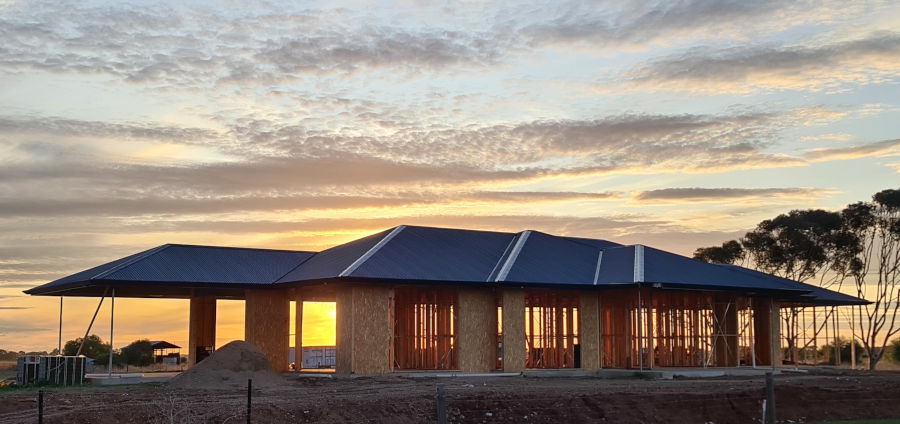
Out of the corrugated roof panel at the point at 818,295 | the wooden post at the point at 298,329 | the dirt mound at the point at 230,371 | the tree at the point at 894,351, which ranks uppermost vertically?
the corrugated roof panel at the point at 818,295

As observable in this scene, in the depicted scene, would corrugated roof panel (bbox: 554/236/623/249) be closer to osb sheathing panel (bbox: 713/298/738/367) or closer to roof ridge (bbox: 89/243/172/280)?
osb sheathing panel (bbox: 713/298/738/367)

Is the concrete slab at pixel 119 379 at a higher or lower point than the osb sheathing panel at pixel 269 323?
lower

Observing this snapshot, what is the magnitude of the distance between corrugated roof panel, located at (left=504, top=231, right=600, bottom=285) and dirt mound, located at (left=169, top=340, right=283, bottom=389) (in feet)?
29.8

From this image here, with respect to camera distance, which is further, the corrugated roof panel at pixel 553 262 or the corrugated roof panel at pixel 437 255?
the corrugated roof panel at pixel 553 262

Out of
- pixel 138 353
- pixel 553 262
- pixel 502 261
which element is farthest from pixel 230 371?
pixel 138 353

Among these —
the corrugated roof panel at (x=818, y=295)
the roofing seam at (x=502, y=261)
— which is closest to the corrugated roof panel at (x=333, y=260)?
the roofing seam at (x=502, y=261)

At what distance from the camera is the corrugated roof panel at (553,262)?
34531 mm

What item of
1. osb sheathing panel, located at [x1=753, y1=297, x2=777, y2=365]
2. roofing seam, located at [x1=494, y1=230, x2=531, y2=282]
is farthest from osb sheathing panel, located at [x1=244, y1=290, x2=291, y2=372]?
osb sheathing panel, located at [x1=753, y1=297, x2=777, y2=365]

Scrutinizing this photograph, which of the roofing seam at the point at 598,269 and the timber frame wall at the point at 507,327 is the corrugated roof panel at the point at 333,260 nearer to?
the timber frame wall at the point at 507,327

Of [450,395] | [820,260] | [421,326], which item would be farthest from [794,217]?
[450,395]

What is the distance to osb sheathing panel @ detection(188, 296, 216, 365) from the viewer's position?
123 feet

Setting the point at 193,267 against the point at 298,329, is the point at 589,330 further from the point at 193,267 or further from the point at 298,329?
the point at 193,267

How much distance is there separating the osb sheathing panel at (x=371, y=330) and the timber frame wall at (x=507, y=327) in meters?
0.03

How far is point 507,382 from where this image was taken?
98.3 ft
